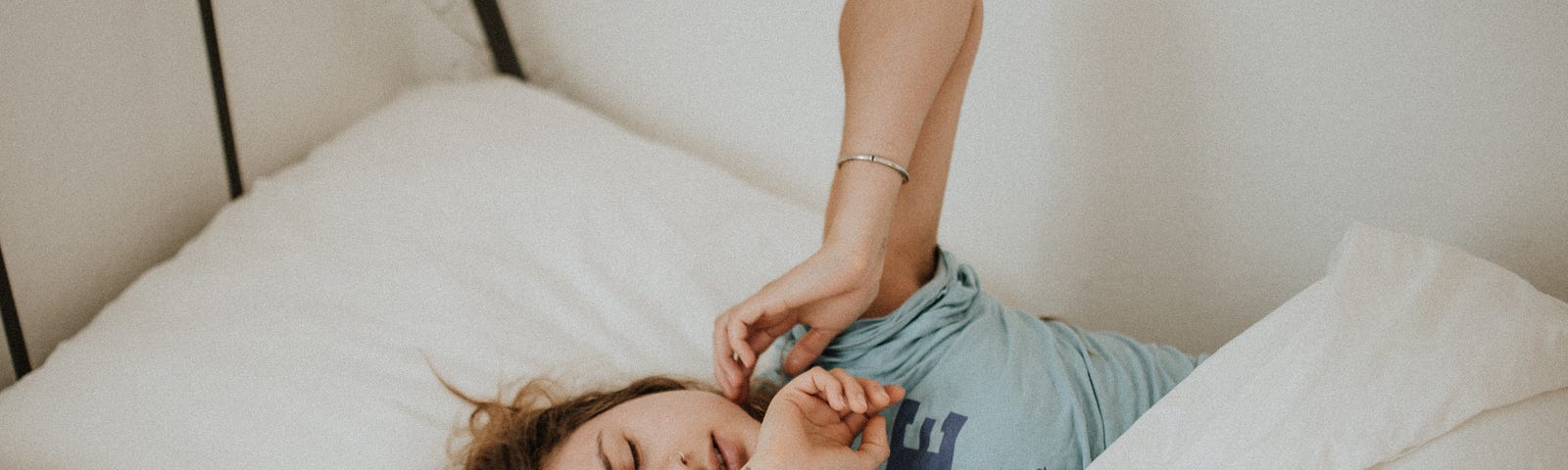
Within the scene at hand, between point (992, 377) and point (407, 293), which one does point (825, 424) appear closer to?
point (992, 377)

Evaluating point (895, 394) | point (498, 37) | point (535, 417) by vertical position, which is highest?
point (498, 37)

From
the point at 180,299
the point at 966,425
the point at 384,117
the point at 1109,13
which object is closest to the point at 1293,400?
the point at 966,425

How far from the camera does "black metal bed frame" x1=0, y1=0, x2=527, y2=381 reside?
99 cm

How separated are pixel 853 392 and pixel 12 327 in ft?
2.85

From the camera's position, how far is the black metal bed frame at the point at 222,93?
99 cm

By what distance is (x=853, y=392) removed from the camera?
0.83m

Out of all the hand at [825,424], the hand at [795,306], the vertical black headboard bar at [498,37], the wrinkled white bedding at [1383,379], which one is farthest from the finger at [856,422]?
the vertical black headboard bar at [498,37]

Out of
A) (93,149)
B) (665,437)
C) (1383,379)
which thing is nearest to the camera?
(1383,379)

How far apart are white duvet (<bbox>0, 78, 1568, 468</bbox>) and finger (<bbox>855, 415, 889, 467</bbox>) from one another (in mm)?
188

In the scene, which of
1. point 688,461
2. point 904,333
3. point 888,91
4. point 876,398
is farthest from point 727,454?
point 888,91

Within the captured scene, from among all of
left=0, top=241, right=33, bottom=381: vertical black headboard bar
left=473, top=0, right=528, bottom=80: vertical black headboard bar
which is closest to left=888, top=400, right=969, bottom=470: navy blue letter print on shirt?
left=0, top=241, right=33, bottom=381: vertical black headboard bar

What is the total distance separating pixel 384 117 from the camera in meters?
1.44

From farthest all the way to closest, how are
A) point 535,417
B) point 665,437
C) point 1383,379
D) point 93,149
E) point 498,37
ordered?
point 498,37 → point 93,149 → point 535,417 → point 665,437 → point 1383,379

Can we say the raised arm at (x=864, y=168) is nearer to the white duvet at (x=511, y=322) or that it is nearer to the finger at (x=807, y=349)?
the finger at (x=807, y=349)
